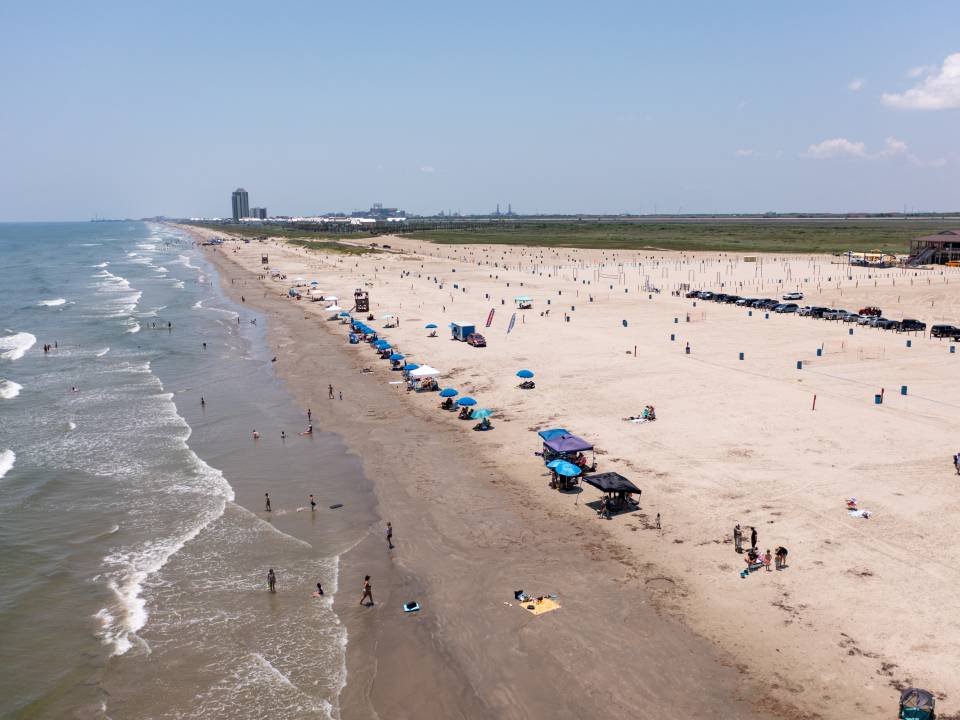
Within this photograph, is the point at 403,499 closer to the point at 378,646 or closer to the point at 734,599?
the point at 378,646

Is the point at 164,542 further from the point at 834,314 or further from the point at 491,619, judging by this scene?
the point at 834,314

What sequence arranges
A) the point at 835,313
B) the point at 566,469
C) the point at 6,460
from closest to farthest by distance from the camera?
the point at 566,469 → the point at 6,460 → the point at 835,313

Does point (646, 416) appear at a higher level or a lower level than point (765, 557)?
higher

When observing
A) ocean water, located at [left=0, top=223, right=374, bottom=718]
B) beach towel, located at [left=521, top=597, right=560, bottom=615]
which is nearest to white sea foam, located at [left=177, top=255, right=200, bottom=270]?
ocean water, located at [left=0, top=223, right=374, bottom=718]

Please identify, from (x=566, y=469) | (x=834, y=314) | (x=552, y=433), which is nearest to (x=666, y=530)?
(x=566, y=469)

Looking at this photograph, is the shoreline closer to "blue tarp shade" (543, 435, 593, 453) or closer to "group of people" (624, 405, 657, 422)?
"blue tarp shade" (543, 435, 593, 453)

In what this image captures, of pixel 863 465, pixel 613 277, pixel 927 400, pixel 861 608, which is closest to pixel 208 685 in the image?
pixel 861 608
